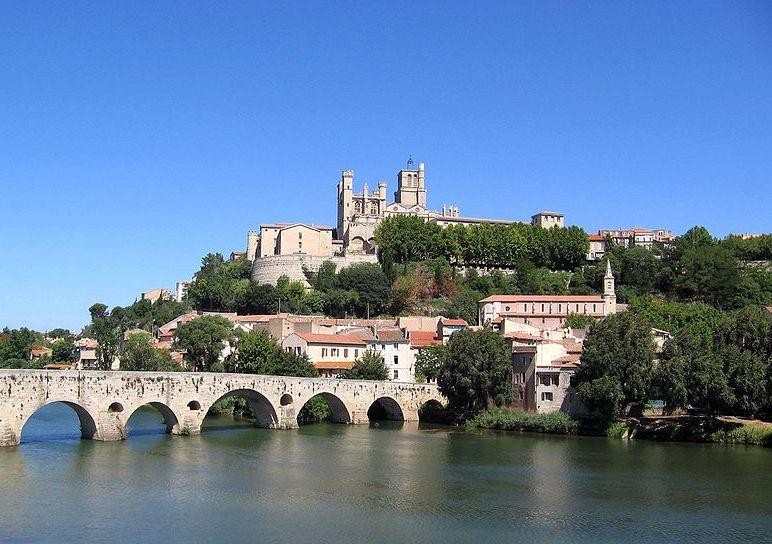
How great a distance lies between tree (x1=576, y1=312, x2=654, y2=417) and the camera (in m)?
51.4

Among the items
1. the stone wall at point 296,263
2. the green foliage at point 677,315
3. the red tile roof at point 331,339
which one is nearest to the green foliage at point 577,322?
the green foliage at point 677,315

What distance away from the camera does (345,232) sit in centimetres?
11375

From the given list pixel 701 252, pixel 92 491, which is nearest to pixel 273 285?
pixel 701 252

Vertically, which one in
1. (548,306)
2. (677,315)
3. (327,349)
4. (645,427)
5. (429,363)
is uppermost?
(548,306)

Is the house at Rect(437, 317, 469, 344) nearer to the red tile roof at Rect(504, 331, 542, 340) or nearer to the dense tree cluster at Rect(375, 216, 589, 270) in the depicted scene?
the red tile roof at Rect(504, 331, 542, 340)

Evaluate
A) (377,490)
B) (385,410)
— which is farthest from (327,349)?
(377,490)

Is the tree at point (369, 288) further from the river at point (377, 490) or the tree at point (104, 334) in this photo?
the river at point (377, 490)

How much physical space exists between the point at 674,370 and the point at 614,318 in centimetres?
517

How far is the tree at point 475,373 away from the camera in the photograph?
57.4 meters

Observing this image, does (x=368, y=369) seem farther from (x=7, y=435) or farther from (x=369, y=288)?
(x=369, y=288)

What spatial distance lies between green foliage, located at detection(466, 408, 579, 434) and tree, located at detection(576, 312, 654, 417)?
6.24ft

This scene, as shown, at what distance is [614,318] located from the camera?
2138 inches

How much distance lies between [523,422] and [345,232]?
60874mm

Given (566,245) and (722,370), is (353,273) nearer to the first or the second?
(566,245)
